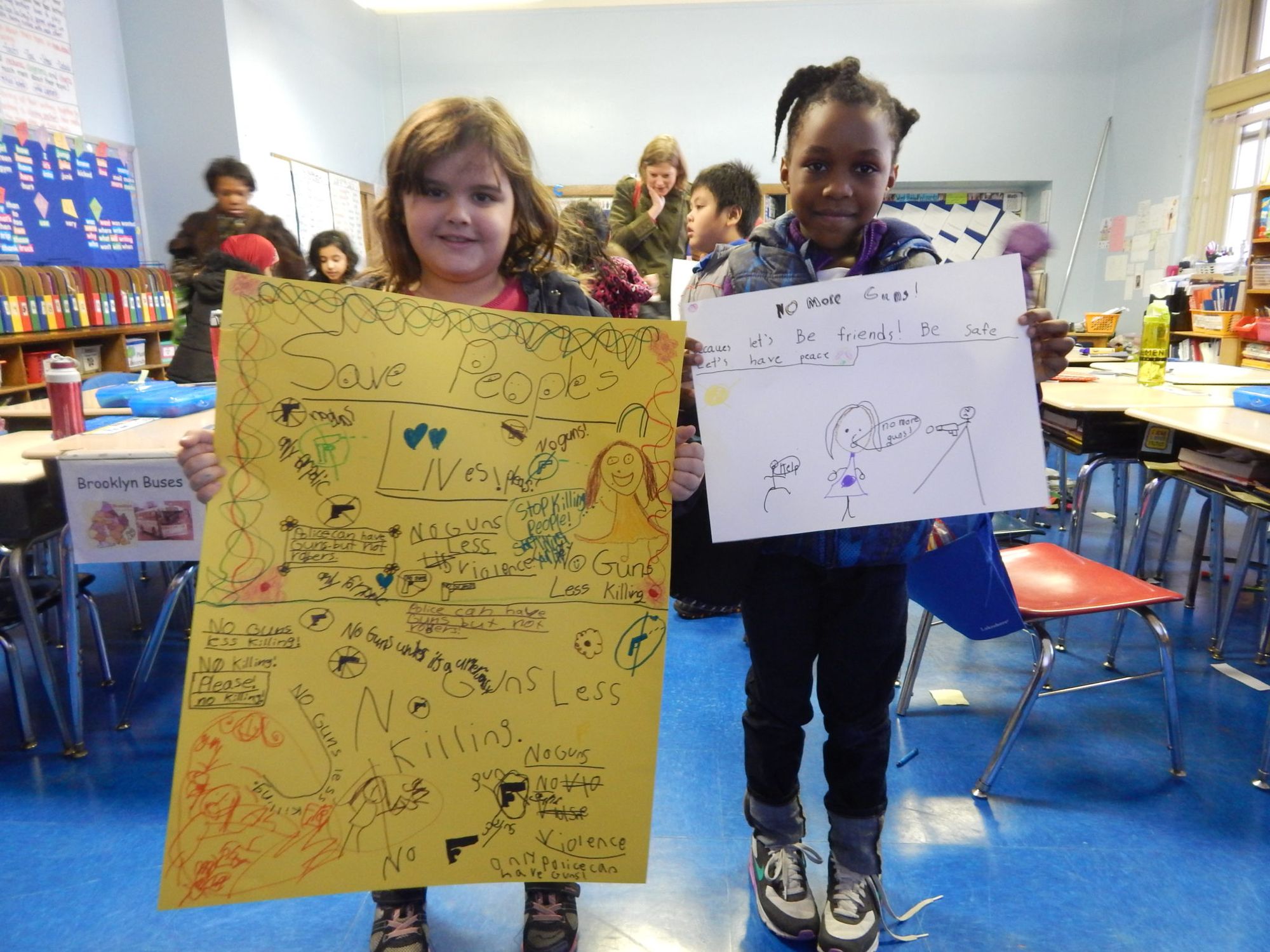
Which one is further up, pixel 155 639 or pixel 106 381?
pixel 106 381

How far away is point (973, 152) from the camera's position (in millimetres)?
7105

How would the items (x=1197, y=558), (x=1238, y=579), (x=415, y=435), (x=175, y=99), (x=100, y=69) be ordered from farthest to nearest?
1. (x=175, y=99)
2. (x=100, y=69)
3. (x=1197, y=558)
4. (x=1238, y=579)
5. (x=415, y=435)

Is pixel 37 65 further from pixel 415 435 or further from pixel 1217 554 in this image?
pixel 1217 554

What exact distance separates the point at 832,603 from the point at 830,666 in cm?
10

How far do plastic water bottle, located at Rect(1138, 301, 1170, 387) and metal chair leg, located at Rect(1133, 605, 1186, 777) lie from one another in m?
1.53

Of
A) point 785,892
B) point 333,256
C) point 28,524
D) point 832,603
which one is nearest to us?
point 832,603

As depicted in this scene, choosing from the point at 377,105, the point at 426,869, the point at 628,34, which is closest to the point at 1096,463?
the point at 426,869

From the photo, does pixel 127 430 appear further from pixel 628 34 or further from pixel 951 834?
pixel 628 34

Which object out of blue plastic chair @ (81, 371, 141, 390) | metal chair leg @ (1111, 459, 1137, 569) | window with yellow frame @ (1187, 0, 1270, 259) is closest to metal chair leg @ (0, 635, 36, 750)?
blue plastic chair @ (81, 371, 141, 390)

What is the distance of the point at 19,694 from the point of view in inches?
75.2

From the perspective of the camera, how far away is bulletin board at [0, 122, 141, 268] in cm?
398

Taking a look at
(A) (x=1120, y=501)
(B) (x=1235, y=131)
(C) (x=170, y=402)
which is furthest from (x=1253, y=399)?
(B) (x=1235, y=131)

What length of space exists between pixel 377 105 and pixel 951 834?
772 cm

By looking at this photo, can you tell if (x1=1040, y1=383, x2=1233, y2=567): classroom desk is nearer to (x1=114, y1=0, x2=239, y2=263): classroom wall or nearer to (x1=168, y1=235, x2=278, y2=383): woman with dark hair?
(x1=168, y1=235, x2=278, y2=383): woman with dark hair
